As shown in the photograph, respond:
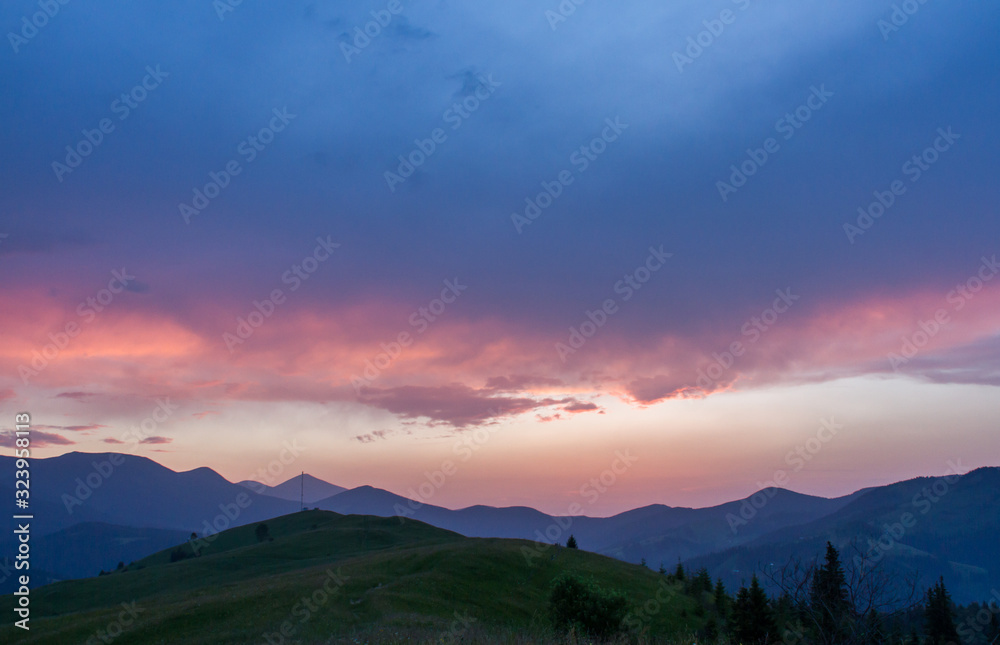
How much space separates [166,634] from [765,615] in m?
52.7

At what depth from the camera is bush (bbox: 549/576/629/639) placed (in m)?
44.1

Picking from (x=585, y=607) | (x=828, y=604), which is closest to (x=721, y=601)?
(x=585, y=607)

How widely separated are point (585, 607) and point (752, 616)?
2475cm

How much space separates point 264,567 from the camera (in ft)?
323

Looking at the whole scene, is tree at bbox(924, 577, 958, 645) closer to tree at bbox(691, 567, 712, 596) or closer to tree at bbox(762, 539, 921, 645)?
tree at bbox(691, 567, 712, 596)

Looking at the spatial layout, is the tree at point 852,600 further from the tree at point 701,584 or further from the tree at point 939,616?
the tree at point 939,616

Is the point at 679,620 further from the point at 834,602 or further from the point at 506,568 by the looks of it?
the point at 834,602

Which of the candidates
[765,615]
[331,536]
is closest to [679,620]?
[765,615]

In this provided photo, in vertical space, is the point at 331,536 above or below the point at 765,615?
above

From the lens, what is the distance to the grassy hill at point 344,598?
46.5 metres

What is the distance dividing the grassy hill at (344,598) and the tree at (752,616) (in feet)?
17.3

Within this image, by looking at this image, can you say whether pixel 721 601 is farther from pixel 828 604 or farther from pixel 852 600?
pixel 852 600

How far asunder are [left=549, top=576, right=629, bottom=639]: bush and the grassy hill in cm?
293

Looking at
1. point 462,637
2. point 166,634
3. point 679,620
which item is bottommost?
point 679,620
